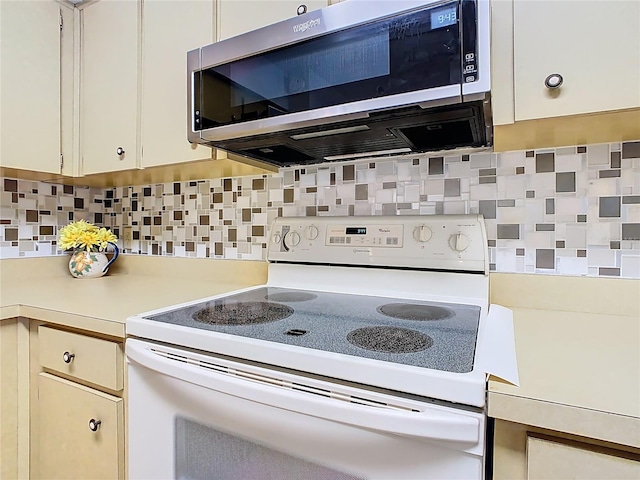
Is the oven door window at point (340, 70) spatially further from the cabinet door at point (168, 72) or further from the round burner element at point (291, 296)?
the round burner element at point (291, 296)

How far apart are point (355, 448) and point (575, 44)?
2.72 feet

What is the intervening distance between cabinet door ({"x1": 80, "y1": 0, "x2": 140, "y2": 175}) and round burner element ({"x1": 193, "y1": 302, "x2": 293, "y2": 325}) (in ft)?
2.21

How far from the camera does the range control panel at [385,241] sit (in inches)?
39.8

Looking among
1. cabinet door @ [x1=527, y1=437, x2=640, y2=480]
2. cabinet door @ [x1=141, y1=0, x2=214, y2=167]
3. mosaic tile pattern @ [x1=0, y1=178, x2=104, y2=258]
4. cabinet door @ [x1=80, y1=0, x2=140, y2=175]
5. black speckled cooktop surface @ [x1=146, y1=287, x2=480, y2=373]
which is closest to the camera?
cabinet door @ [x1=527, y1=437, x2=640, y2=480]

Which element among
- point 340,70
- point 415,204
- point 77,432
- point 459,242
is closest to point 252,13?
point 340,70

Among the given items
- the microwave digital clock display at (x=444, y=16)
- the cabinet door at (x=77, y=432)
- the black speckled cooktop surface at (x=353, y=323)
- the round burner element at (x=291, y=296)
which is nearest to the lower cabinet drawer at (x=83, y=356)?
the cabinet door at (x=77, y=432)

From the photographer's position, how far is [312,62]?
870 mm

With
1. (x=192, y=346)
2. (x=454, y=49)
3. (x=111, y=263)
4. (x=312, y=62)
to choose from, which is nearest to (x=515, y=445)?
(x=192, y=346)

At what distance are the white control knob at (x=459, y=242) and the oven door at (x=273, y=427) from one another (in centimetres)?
58

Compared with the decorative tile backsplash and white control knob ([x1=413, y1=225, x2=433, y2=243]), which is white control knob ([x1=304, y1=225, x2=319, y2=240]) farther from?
white control knob ([x1=413, y1=225, x2=433, y2=243])

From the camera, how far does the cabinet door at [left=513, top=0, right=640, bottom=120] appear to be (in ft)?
2.25

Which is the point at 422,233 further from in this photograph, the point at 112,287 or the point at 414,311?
the point at 112,287

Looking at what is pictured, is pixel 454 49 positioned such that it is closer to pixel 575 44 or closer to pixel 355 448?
pixel 575 44

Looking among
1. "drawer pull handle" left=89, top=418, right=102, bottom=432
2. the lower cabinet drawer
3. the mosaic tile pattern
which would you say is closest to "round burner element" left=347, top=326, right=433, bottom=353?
the lower cabinet drawer
